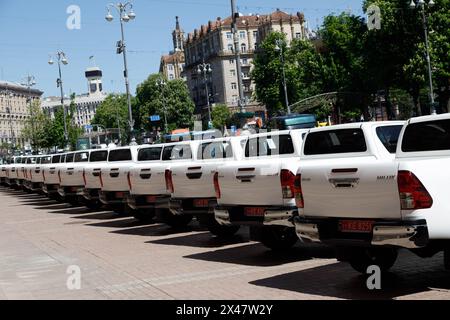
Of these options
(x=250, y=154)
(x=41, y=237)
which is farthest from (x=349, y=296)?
(x=41, y=237)

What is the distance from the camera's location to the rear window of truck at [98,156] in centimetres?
2367

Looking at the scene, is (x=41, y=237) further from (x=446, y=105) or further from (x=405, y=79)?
(x=446, y=105)

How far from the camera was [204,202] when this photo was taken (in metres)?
13.3

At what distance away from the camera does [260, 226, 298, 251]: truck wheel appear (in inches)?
450

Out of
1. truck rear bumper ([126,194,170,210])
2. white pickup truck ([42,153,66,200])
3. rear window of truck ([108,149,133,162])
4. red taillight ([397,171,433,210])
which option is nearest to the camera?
red taillight ([397,171,433,210])

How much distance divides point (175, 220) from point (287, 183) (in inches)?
247

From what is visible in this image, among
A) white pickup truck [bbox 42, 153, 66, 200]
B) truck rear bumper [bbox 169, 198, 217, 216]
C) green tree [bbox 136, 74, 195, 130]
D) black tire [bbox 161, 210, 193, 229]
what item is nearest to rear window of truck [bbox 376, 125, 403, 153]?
truck rear bumper [bbox 169, 198, 217, 216]

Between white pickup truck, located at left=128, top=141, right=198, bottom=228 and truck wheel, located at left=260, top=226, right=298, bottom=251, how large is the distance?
12.8 feet

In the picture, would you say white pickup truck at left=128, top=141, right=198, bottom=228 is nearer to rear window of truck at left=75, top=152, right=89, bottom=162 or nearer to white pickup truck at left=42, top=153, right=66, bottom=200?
white pickup truck at left=42, top=153, right=66, bottom=200

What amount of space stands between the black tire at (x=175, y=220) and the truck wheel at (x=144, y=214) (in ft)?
5.71

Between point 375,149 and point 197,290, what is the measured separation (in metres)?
2.83

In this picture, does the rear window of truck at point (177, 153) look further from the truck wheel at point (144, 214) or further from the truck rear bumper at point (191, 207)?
the truck rear bumper at point (191, 207)

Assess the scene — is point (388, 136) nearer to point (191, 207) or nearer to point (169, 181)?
point (191, 207)

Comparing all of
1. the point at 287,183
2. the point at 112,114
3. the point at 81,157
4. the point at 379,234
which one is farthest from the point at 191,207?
the point at 112,114
